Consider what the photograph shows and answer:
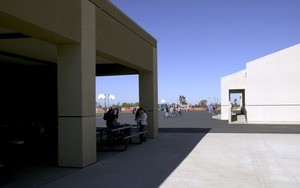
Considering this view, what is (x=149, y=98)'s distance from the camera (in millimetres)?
18359

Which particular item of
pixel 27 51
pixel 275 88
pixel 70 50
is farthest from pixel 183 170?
pixel 275 88

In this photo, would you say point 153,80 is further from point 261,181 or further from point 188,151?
point 261,181

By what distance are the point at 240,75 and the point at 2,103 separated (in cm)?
2346

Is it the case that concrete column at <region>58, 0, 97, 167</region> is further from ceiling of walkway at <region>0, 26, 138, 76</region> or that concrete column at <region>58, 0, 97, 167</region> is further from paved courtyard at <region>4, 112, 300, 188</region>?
ceiling of walkway at <region>0, 26, 138, 76</region>

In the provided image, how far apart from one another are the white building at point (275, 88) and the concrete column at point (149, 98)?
526 inches

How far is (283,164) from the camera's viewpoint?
10430 millimetres

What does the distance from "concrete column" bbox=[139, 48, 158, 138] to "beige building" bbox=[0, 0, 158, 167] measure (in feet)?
3.19

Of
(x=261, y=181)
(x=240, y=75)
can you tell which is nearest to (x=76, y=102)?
(x=261, y=181)

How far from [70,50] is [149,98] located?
855cm

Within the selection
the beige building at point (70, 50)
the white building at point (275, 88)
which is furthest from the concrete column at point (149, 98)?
the white building at point (275, 88)

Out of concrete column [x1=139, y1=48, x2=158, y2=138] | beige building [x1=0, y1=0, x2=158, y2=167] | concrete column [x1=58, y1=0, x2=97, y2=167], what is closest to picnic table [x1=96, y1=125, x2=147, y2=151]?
concrete column [x1=139, y1=48, x2=158, y2=138]

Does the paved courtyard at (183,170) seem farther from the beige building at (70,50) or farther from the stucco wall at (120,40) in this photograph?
the stucco wall at (120,40)

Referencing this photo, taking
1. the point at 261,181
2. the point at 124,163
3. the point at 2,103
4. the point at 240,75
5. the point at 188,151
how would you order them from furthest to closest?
the point at 240,75
the point at 2,103
the point at 188,151
the point at 124,163
the point at 261,181

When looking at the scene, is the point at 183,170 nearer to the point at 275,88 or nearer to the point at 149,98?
the point at 149,98
